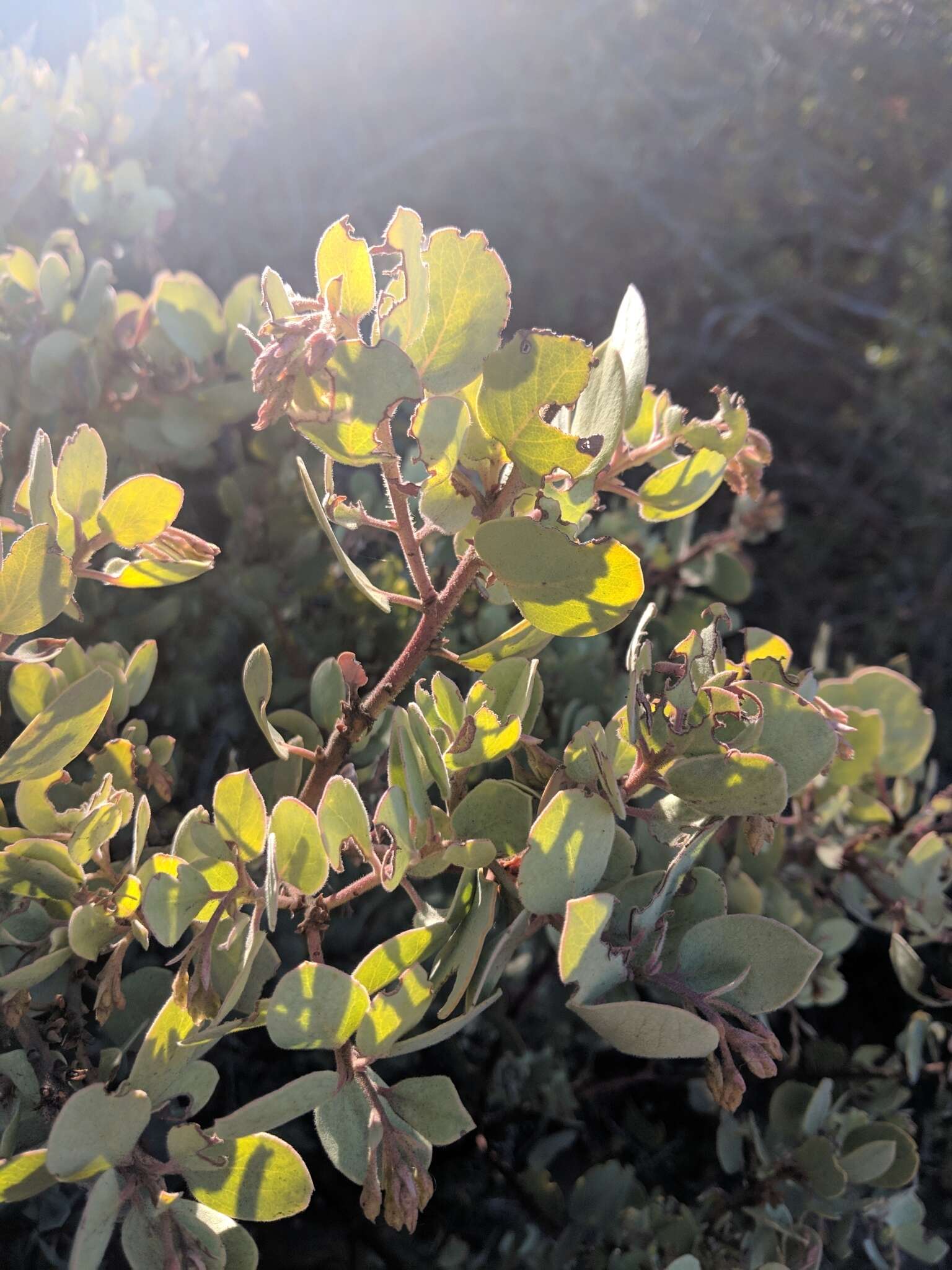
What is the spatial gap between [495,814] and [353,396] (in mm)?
256

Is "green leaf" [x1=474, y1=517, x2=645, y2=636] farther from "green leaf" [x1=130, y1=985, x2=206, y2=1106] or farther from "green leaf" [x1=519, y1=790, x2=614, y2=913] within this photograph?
"green leaf" [x1=130, y1=985, x2=206, y2=1106]

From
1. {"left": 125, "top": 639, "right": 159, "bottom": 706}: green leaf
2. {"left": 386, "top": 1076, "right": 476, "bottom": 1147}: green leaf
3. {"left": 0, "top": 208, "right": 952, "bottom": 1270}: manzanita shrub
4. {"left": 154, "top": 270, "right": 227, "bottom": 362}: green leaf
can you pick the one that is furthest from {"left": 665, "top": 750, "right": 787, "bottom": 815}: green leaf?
{"left": 154, "top": 270, "right": 227, "bottom": 362}: green leaf

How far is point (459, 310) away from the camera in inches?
20.2

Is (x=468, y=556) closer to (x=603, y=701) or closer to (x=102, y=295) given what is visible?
(x=603, y=701)

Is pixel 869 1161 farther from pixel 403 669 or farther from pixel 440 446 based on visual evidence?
pixel 440 446

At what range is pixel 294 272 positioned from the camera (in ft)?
8.07

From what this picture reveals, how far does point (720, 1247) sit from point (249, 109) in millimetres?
1765

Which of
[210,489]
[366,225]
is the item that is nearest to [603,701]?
[210,489]

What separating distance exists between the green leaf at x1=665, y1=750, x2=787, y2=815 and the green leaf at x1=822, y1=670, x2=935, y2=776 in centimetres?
49

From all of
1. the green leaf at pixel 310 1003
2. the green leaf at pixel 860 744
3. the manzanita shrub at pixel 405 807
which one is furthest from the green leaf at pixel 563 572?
the green leaf at pixel 860 744

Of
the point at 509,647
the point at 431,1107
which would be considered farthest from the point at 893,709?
the point at 431,1107

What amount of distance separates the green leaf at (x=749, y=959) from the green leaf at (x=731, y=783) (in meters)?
0.06

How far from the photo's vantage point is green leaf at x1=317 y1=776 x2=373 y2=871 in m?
0.54

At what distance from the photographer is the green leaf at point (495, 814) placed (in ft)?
1.94
